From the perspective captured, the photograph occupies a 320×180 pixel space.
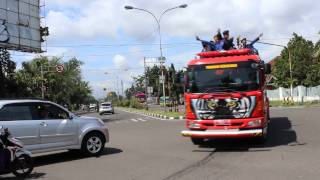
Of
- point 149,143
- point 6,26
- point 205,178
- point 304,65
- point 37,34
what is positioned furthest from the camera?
point 304,65

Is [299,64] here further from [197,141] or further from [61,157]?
[61,157]

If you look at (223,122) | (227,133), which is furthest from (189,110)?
(227,133)

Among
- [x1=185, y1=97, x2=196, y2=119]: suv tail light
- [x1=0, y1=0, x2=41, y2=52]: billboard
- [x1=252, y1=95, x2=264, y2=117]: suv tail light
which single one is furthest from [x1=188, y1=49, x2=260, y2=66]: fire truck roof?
[x1=0, y1=0, x2=41, y2=52]: billboard

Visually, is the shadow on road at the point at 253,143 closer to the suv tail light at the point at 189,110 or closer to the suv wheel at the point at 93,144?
the suv tail light at the point at 189,110

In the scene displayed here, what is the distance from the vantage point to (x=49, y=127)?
505 inches

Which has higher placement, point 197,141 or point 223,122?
point 223,122

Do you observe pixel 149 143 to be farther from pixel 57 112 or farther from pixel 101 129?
pixel 57 112

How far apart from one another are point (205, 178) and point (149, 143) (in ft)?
24.7

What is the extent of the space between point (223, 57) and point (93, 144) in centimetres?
440

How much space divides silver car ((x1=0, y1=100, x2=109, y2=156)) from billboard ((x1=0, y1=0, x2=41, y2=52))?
25582 mm

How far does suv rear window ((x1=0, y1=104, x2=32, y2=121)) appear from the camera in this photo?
12109 millimetres

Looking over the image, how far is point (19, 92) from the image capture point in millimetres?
53125

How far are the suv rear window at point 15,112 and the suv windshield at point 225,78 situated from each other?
15.1 ft

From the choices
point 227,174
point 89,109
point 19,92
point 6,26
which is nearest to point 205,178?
point 227,174
